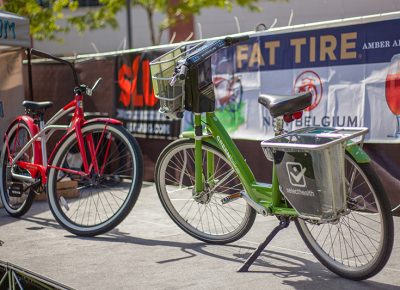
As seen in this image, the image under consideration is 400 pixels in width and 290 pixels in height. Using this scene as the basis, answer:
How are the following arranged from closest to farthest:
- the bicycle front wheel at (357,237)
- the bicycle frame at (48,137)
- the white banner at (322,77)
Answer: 1. the bicycle front wheel at (357,237)
2. the bicycle frame at (48,137)
3. the white banner at (322,77)

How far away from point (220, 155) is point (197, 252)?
73 cm

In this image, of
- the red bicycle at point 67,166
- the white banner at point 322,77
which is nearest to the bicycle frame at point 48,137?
the red bicycle at point 67,166

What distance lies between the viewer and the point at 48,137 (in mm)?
6402

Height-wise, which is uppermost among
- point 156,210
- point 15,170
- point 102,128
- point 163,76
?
point 163,76

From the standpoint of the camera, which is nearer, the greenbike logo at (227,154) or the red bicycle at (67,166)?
the greenbike logo at (227,154)

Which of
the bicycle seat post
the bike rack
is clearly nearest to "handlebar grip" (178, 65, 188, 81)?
the bicycle seat post

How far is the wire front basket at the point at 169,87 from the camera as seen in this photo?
5.16 metres

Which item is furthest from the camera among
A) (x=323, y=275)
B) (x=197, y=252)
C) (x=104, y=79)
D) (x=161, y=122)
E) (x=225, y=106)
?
(x=104, y=79)

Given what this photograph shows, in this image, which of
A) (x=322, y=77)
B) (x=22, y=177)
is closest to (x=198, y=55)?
(x=322, y=77)

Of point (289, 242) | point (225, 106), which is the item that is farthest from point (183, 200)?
point (225, 106)

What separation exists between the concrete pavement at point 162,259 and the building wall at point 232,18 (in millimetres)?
3085

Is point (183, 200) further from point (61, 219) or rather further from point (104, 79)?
point (104, 79)

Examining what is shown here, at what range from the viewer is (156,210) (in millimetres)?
6926

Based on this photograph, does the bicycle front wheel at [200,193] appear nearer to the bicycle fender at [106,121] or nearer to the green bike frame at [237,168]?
the green bike frame at [237,168]
